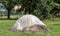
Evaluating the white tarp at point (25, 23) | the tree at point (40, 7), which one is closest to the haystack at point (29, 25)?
the white tarp at point (25, 23)

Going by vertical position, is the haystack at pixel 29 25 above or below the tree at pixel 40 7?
above

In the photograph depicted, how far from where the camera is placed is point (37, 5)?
2572 cm

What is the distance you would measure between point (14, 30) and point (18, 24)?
43cm

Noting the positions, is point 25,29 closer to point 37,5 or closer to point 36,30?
point 36,30

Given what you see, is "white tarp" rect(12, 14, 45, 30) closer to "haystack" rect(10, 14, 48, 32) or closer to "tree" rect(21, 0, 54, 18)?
"haystack" rect(10, 14, 48, 32)

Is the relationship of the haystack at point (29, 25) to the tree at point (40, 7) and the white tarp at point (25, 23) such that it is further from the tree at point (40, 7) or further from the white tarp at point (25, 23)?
the tree at point (40, 7)

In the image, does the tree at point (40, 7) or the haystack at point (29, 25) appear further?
the tree at point (40, 7)

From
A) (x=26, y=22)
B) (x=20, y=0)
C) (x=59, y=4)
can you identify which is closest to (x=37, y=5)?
(x=20, y=0)

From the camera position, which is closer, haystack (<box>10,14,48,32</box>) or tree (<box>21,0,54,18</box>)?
haystack (<box>10,14,48,32</box>)

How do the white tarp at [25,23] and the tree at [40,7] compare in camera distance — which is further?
the tree at [40,7]

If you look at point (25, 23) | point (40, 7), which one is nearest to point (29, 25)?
point (25, 23)

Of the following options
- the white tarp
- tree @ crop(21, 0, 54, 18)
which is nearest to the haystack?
the white tarp

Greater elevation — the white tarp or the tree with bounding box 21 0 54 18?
the white tarp

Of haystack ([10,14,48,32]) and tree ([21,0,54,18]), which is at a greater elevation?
haystack ([10,14,48,32])
